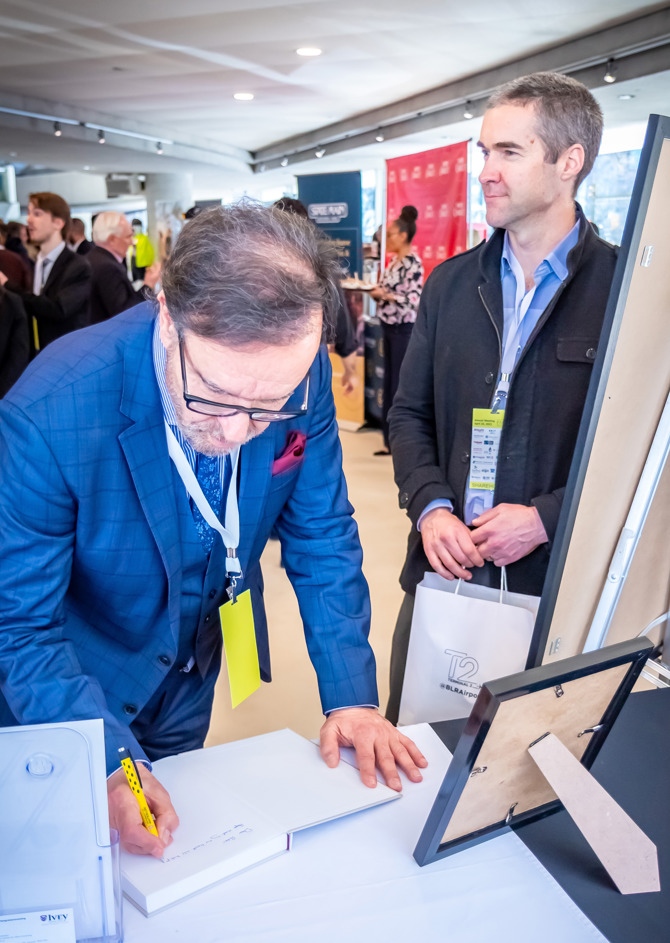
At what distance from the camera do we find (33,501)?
1.01 metres

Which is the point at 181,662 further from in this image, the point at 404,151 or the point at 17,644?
the point at 404,151

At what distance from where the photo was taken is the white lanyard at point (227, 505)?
1.11m

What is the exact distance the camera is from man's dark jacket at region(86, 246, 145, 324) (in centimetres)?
513

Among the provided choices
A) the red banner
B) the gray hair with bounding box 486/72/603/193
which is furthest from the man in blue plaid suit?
the red banner

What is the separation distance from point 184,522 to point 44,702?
299 mm

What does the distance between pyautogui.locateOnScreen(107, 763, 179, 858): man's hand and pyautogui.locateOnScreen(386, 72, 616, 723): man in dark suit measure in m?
0.76

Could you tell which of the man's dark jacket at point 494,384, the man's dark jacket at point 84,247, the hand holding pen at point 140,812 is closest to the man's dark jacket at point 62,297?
the man's dark jacket at point 84,247

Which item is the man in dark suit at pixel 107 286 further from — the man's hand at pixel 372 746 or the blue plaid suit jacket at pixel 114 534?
the man's hand at pixel 372 746

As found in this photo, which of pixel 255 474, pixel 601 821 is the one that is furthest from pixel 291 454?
pixel 601 821

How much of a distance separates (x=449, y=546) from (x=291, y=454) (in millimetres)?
468

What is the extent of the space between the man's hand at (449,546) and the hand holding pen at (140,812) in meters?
0.74

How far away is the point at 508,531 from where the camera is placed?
1.50 meters

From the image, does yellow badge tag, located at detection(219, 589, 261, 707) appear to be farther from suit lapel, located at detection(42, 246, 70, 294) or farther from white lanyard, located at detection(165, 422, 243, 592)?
suit lapel, located at detection(42, 246, 70, 294)

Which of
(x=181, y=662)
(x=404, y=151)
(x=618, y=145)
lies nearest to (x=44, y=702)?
(x=181, y=662)
